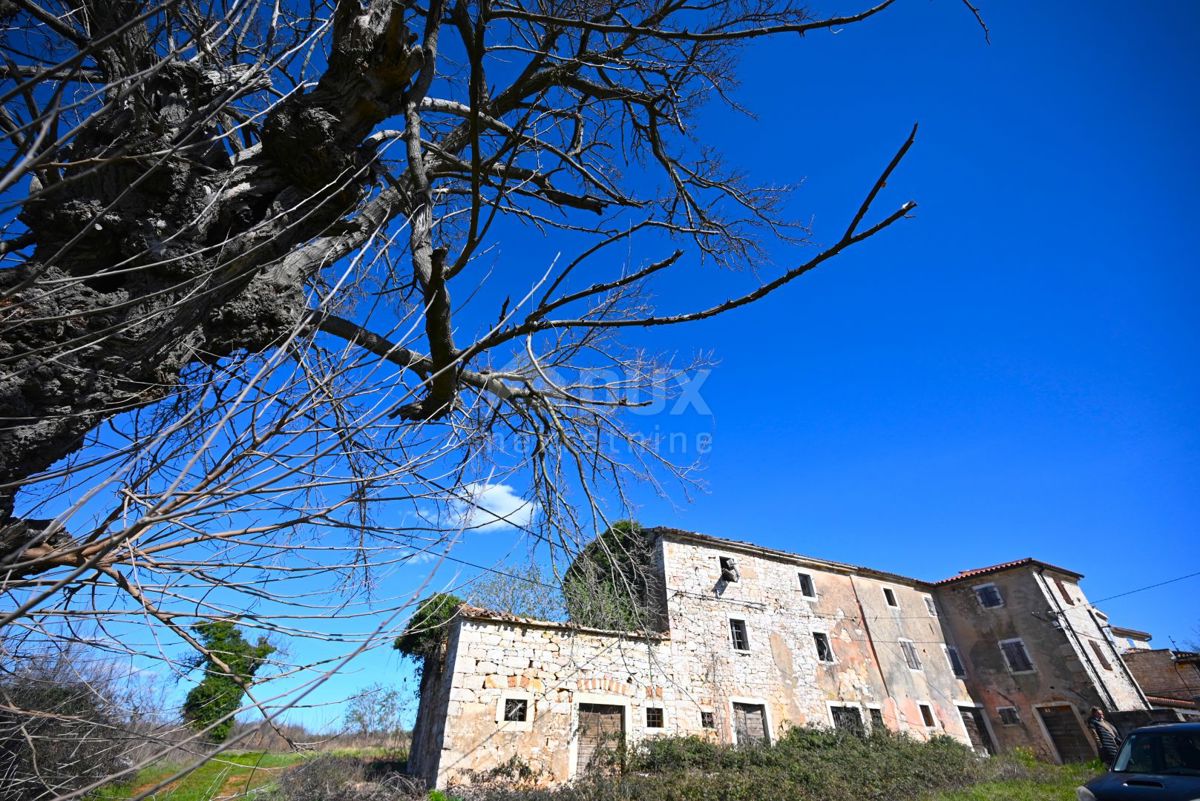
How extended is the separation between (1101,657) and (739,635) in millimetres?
14789

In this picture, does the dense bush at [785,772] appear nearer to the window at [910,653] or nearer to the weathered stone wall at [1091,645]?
the window at [910,653]

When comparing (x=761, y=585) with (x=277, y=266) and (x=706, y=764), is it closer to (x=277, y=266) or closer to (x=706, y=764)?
(x=706, y=764)

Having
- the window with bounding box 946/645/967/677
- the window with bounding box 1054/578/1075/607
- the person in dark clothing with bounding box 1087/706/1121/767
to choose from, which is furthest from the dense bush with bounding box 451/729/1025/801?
the window with bounding box 1054/578/1075/607

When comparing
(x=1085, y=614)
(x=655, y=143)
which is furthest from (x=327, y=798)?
(x=1085, y=614)

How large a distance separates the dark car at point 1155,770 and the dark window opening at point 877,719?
1114 cm

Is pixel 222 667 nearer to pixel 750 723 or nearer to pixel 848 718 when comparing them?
pixel 750 723

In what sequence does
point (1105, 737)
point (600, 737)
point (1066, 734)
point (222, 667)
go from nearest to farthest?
1. point (222, 667)
2. point (600, 737)
3. point (1105, 737)
4. point (1066, 734)

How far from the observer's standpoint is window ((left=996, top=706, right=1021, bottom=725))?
1803 centimetres

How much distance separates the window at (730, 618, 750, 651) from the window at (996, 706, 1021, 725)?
468 inches

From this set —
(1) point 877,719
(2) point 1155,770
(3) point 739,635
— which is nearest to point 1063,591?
(1) point 877,719

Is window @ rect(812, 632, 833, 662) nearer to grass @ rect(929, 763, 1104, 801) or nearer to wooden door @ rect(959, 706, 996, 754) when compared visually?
grass @ rect(929, 763, 1104, 801)

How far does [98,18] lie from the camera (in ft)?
6.59

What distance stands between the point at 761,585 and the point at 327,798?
1246 cm

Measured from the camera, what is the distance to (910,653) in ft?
59.9
